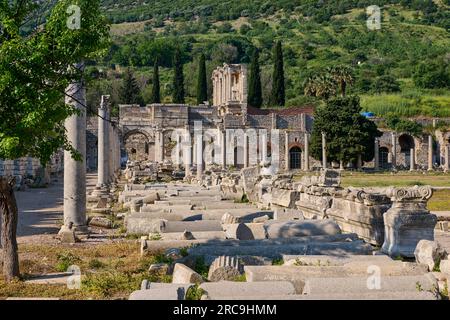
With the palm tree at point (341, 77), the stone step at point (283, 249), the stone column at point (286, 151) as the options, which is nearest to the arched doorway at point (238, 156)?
the stone column at point (286, 151)

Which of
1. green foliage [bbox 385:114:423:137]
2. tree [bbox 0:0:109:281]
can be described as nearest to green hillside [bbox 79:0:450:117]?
green foliage [bbox 385:114:423:137]

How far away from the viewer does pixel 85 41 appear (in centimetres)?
915

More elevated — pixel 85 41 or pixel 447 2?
pixel 447 2

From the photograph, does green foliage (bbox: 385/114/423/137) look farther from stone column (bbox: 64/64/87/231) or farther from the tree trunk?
the tree trunk

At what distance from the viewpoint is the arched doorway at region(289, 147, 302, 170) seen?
214 feet

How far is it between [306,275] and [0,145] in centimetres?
423

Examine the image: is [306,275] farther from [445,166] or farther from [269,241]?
[445,166]

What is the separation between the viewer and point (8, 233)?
9398 mm

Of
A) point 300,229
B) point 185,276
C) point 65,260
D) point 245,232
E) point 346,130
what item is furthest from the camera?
point 346,130

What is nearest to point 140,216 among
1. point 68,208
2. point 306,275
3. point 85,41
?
point 68,208

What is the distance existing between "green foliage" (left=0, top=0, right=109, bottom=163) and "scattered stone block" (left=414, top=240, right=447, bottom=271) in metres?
5.35

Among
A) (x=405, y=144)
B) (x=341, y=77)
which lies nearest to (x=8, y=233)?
(x=405, y=144)

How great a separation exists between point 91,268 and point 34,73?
3.25m

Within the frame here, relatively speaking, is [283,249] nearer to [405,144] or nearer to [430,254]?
[430,254]
